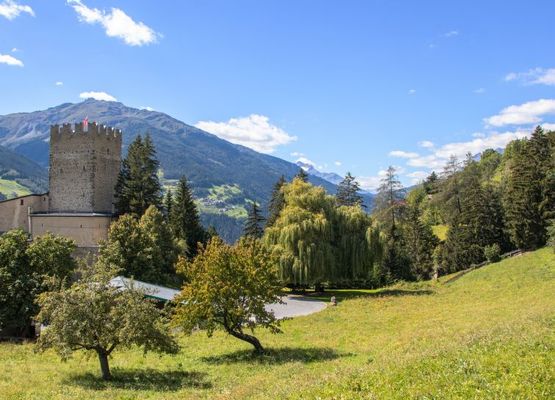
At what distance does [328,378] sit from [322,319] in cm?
1851

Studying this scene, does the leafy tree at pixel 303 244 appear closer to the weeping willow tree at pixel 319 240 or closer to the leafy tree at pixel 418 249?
the weeping willow tree at pixel 319 240

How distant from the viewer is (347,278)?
43375 millimetres

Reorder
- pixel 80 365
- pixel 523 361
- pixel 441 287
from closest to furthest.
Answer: pixel 523 361
pixel 80 365
pixel 441 287

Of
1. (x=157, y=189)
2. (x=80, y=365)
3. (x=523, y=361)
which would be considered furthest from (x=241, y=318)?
(x=157, y=189)

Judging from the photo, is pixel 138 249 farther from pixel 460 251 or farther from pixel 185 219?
pixel 460 251

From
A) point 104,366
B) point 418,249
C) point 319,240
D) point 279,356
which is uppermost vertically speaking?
point 319,240

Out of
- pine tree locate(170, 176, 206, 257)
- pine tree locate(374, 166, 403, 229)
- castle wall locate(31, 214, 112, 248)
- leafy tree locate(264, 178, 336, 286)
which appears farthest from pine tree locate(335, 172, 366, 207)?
castle wall locate(31, 214, 112, 248)

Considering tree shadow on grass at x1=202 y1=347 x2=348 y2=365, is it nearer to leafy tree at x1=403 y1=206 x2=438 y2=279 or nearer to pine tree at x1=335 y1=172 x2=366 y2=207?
leafy tree at x1=403 y1=206 x2=438 y2=279

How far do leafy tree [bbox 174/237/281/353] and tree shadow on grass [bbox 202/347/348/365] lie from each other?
0.75m

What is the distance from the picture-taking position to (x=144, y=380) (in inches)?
757

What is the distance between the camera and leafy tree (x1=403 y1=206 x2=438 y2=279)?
Answer: 207 feet

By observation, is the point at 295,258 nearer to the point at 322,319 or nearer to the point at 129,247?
the point at 322,319

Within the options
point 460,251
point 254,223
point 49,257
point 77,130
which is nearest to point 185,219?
point 254,223

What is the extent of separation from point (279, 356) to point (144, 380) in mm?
5952
